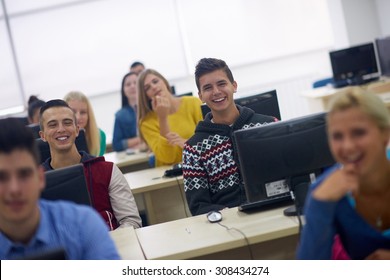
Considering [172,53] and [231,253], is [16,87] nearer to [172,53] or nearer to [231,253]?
[172,53]

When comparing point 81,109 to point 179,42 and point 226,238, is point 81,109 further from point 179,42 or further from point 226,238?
point 179,42

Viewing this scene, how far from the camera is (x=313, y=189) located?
1.29 meters

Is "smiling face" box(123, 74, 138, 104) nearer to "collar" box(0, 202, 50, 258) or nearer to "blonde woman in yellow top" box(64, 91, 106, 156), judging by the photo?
"blonde woman in yellow top" box(64, 91, 106, 156)

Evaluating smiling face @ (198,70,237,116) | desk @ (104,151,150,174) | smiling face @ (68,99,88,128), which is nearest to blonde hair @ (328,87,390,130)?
smiling face @ (198,70,237,116)

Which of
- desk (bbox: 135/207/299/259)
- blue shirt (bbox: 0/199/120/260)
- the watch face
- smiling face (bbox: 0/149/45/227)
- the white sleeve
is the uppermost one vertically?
smiling face (bbox: 0/149/45/227)

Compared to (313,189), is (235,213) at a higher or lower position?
lower

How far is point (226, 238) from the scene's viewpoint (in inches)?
72.9

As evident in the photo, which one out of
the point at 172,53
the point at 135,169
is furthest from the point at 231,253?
the point at 172,53

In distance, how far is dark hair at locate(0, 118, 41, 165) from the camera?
1.25 metres

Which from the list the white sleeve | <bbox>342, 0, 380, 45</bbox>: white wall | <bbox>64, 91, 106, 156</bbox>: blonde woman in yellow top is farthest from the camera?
<bbox>342, 0, 380, 45</bbox>: white wall

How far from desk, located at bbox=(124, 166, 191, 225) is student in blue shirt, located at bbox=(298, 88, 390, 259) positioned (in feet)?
5.81

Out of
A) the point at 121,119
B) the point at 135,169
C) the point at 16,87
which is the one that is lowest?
the point at 135,169

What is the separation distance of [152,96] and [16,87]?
2776mm

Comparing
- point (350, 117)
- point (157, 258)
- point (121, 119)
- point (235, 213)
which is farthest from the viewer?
point (121, 119)
